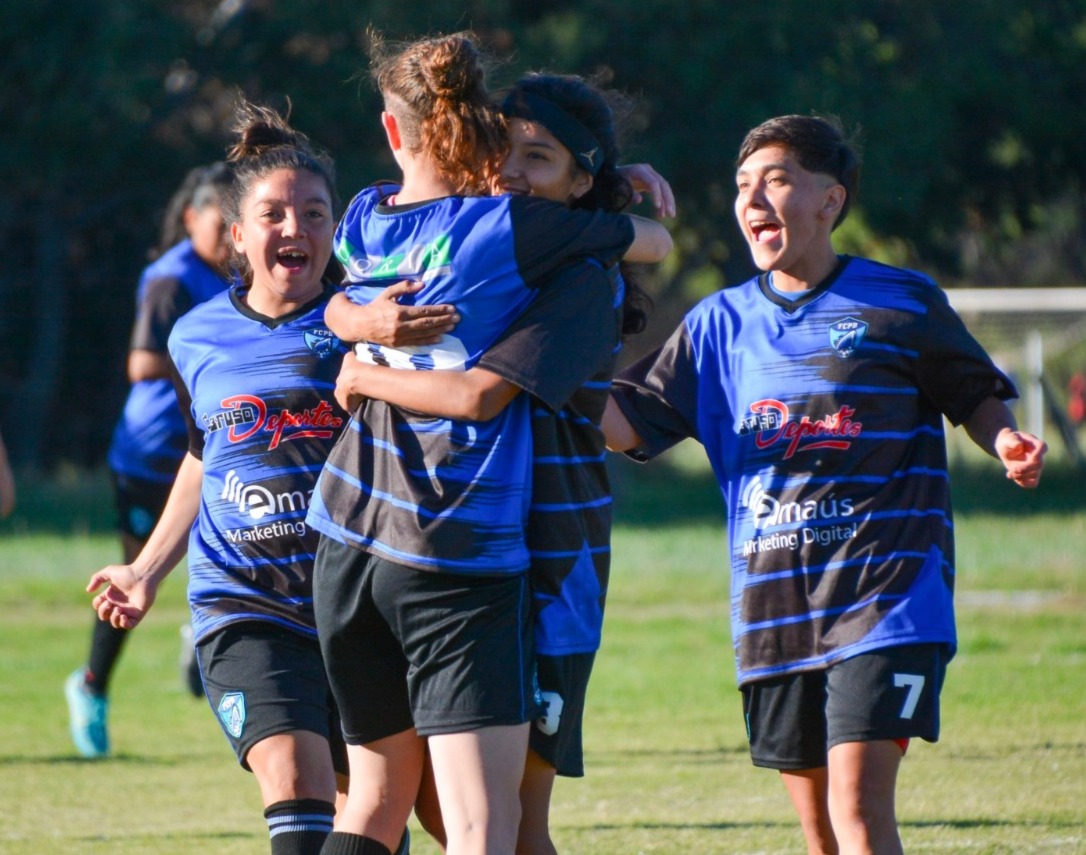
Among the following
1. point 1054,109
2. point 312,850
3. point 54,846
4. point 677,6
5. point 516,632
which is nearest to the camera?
point 516,632

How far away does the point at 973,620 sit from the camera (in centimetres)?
948

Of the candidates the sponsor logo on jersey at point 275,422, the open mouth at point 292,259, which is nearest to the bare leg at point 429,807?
the sponsor logo on jersey at point 275,422

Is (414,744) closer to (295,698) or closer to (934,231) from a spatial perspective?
(295,698)

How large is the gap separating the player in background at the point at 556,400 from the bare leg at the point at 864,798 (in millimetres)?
621

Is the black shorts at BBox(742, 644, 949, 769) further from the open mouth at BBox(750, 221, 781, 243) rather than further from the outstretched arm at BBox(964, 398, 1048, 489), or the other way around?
the open mouth at BBox(750, 221, 781, 243)

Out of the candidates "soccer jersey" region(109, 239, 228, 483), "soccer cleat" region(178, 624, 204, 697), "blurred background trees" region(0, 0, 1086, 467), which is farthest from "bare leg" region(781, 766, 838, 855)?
"blurred background trees" region(0, 0, 1086, 467)

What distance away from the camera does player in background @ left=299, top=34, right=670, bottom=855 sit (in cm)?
279

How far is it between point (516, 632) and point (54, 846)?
2790 mm

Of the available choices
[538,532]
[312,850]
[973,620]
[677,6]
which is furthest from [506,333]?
[677,6]

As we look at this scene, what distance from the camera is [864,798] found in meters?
3.27

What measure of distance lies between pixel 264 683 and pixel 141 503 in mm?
3826

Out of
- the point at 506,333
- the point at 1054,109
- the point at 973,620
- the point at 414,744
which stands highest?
the point at 1054,109

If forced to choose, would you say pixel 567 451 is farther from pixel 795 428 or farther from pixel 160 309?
pixel 160 309

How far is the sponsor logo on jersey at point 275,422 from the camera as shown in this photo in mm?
3719
